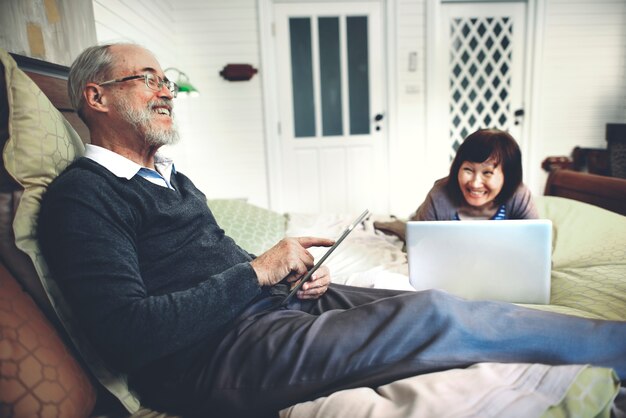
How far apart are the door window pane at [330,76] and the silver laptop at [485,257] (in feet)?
9.51

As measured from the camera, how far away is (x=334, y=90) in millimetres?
3873

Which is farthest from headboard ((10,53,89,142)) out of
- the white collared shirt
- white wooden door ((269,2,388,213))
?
white wooden door ((269,2,388,213))

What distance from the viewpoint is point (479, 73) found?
3.92 metres

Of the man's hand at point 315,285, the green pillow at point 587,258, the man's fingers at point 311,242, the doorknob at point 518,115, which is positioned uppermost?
the doorknob at point 518,115

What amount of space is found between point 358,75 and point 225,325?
339 centimetres

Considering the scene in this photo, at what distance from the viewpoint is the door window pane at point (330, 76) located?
376cm

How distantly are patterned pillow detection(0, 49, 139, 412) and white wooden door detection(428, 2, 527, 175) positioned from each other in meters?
3.53

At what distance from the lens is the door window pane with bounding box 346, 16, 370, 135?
12.4 ft

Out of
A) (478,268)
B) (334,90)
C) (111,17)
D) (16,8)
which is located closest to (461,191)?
(478,268)

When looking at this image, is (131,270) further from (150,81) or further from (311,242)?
(150,81)

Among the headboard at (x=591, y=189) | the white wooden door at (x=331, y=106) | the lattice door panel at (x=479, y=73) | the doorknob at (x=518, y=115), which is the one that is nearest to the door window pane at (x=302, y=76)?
the white wooden door at (x=331, y=106)

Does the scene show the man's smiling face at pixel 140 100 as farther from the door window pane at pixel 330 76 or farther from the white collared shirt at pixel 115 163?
the door window pane at pixel 330 76

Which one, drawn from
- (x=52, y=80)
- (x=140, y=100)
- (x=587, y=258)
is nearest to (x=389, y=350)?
(x=140, y=100)

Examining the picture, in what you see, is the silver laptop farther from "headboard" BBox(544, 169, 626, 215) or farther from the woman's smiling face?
"headboard" BBox(544, 169, 626, 215)
